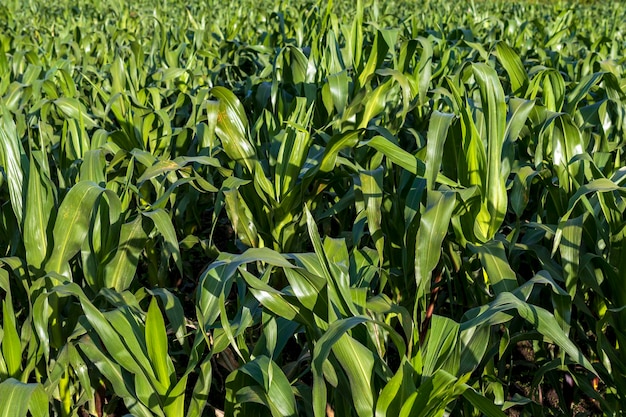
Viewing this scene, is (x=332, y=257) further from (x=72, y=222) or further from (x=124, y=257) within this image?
(x=72, y=222)

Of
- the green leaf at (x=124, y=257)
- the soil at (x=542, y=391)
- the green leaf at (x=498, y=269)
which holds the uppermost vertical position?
the green leaf at (x=498, y=269)

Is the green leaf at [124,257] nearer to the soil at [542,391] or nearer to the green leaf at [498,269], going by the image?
the green leaf at [498,269]

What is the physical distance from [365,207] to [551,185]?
21.9 inches

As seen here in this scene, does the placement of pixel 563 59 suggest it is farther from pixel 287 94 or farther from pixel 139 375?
pixel 139 375

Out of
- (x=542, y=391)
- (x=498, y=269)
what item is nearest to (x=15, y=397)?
(x=498, y=269)

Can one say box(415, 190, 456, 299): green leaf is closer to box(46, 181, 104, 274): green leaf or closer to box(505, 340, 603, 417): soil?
box(505, 340, 603, 417): soil

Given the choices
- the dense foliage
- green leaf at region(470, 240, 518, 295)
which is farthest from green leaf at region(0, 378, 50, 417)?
green leaf at region(470, 240, 518, 295)

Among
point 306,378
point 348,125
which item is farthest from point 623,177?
point 306,378

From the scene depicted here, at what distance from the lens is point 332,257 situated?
177 centimetres

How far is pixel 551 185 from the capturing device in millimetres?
2023

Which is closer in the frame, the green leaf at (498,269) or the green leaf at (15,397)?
the green leaf at (15,397)

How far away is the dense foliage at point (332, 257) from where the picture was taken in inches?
55.7

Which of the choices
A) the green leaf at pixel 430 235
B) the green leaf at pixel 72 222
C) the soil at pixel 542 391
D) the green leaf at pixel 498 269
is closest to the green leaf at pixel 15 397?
the green leaf at pixel 72 222

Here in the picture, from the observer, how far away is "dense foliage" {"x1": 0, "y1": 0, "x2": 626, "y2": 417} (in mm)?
1416
